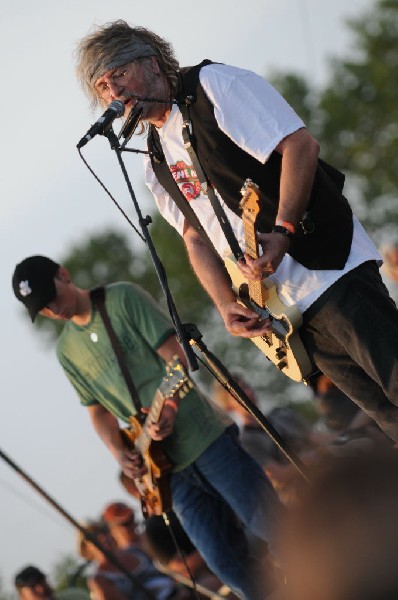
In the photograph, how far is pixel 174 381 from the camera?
4.82 m

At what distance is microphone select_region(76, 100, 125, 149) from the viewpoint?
3.38 m

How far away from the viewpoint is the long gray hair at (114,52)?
12.1 ft

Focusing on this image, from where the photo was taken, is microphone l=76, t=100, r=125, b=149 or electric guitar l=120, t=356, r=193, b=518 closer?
microphone l=76, t=100, r=125, b=149

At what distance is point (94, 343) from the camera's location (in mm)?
5277

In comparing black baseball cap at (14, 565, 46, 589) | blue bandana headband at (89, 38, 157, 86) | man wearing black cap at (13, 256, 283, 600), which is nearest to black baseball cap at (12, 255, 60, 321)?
man wearing black cap at (13, 256, 283, 600)

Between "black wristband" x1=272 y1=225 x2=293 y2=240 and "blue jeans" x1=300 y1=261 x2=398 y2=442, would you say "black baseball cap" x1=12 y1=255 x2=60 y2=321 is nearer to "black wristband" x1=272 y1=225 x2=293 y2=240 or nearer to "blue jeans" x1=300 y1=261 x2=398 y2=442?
"blue jeans" x1=300 y1=261 x2=398 y2=442

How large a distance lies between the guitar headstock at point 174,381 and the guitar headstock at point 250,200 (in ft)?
5.15

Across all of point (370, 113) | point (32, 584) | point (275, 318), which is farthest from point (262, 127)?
point (370, 113)

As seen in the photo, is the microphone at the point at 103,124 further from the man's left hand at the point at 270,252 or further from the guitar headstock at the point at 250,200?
the man's left hand at the point at 270,252

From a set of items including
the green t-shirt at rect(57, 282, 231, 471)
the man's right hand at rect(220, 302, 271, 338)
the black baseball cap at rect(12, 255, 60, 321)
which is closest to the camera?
the man's right hand at rect(220, 302, 271, 338)

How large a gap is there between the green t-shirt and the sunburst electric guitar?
138 centimetres

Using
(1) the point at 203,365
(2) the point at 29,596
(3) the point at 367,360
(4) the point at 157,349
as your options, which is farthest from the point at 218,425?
(2) the point at 29,596

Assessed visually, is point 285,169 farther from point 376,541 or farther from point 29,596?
point 29,596

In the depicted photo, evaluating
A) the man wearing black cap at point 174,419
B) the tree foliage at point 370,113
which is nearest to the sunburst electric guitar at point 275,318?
the man wearing black cap at point 174,419
